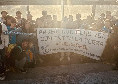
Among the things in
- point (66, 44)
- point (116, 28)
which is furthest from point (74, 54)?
point (116, 28)

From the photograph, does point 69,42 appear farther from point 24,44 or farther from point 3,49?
point 3,49

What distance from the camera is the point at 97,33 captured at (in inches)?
292

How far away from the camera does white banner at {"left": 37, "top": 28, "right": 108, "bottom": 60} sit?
756cm

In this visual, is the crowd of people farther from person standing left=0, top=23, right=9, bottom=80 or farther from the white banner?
the white banner

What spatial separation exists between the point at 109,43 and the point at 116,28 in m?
0.70

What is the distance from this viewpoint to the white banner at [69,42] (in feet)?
24.8

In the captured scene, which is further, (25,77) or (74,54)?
(74,54)

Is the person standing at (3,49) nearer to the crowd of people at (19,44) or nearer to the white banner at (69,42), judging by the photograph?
the crowd of people at (19,44)

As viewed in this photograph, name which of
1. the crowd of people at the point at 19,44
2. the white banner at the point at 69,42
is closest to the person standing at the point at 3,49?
the crowd of people at the point at 19,44

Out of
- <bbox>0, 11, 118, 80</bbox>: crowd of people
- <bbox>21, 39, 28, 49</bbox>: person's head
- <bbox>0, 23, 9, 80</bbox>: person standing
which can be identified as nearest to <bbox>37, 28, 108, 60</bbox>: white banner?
<bbox>0, 11, 118, 80</bbox>: crowd of people

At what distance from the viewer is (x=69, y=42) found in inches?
303

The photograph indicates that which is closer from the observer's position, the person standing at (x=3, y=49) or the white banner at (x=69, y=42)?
the person standing at (x=3, y=49)

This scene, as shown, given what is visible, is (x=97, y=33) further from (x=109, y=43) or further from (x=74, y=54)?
(x=74, y=54)

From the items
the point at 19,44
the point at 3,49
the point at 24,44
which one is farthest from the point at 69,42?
the point at 3,49
